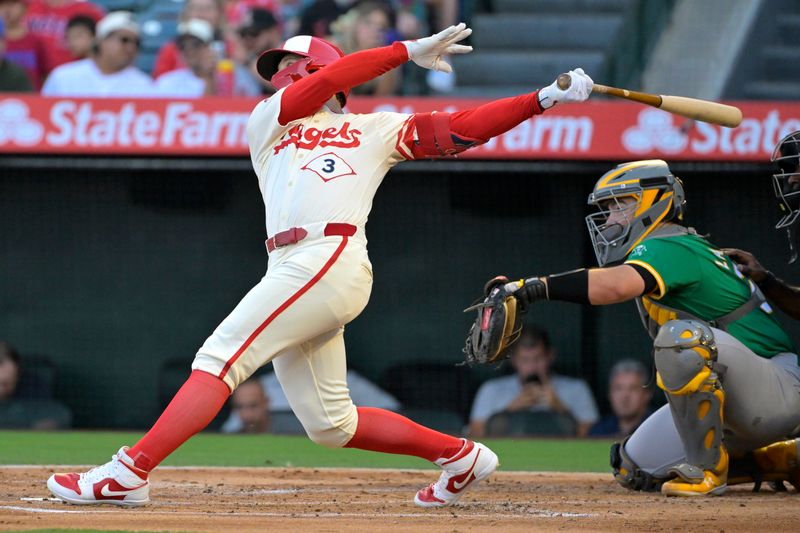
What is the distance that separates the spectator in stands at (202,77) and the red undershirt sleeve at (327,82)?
4.64 meters

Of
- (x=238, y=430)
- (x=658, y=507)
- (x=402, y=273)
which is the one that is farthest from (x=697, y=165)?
(x=658, y=507)

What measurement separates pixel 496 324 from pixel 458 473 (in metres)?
0.50

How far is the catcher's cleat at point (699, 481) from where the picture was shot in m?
4.27

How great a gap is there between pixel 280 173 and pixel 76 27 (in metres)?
5.53

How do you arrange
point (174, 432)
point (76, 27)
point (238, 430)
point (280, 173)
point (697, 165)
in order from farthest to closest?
point (76, 27), point (238, 430), point (697, 165), point (280, 173), point (174, 432)

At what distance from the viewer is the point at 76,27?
887 cm

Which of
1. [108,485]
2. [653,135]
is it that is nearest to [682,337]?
[108,485]

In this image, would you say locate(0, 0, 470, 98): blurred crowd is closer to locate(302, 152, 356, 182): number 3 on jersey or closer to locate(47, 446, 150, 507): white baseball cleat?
locate(302, 152, 356, 182): number 3 on jersey

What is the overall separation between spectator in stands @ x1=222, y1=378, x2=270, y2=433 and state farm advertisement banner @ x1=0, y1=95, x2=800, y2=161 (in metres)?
1.62

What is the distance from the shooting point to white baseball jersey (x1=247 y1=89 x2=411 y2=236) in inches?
148

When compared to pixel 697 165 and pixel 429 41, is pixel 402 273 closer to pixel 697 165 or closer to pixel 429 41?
pixel 697 165

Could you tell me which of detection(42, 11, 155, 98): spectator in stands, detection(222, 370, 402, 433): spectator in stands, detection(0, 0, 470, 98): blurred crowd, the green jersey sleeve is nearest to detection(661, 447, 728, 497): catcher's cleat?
the green jersey sleeve

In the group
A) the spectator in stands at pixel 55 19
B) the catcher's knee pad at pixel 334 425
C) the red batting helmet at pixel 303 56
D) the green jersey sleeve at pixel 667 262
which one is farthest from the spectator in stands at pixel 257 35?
the catcher's knee pad at pixel 334 425

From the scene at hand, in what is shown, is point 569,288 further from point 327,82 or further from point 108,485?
point 108,485
